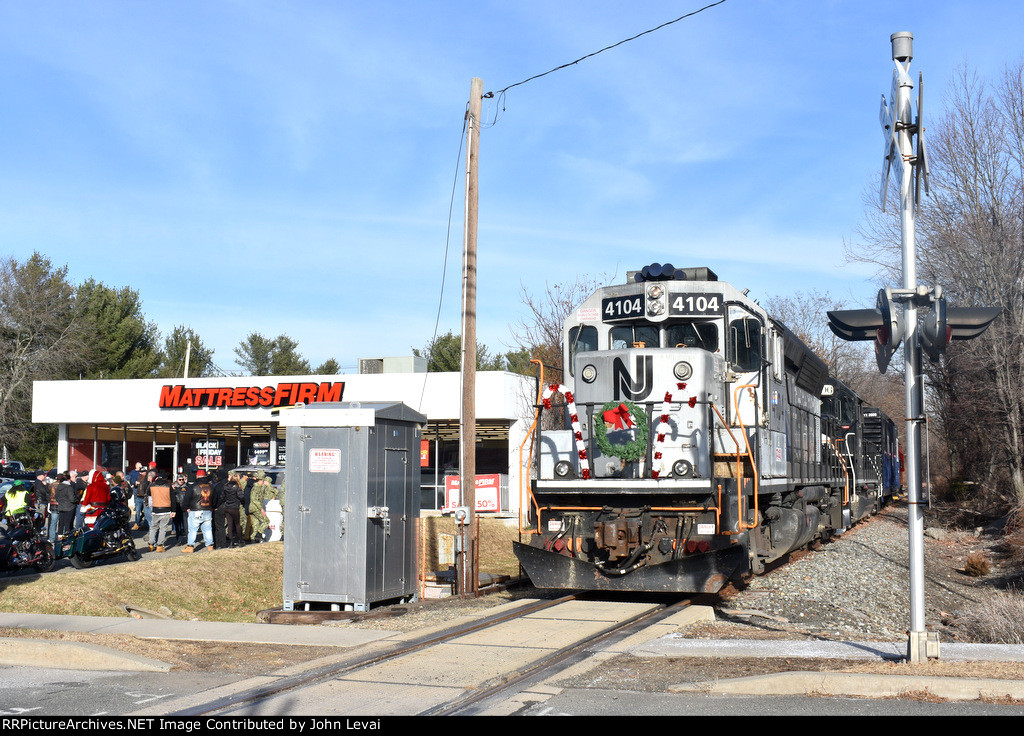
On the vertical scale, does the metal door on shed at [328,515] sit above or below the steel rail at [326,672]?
above

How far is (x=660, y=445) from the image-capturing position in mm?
11188

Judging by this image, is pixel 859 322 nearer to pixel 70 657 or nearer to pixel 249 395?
pixel 70 657

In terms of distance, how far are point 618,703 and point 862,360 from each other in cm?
6328

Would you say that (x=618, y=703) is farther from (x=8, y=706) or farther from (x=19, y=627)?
(x=19, y=627)

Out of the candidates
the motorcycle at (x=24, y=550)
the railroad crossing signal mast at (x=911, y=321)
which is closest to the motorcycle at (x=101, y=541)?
the motorcycle at (x=24, y=550)

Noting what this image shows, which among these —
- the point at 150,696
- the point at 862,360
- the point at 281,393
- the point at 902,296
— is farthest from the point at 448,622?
the point at 862,360

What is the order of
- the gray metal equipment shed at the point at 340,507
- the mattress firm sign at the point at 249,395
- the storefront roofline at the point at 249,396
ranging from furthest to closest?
the mattress firm sign at the point at 249,395 < the storefront roofline at the point at 249,396 < the gray metal equipment shed at the point at 340,507

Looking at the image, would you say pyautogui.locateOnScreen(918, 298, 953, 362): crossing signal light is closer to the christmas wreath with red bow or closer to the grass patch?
the christmas wreath with red bow

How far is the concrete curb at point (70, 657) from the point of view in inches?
313

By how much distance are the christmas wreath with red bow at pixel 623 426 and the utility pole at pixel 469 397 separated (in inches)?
99.0

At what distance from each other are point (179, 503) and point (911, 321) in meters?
17.0

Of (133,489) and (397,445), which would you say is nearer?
(397,445)

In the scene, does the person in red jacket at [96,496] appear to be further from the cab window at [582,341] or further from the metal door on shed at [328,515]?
the cab window at [582,341]
